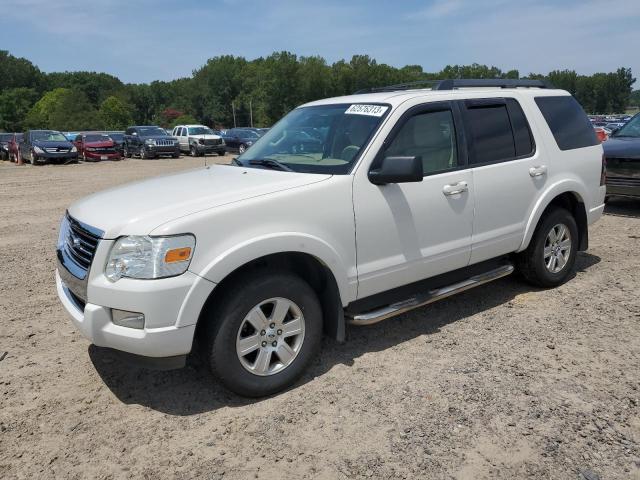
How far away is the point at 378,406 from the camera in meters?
3.25

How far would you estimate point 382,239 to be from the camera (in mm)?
3709

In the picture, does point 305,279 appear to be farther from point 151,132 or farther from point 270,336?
point 151,132

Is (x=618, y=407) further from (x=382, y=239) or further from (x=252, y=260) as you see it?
(x=252, y=260)

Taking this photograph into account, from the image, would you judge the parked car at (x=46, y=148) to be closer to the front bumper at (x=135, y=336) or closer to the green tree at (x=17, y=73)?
the front bumper at (x=135, y=336)

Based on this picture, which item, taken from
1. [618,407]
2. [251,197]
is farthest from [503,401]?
[251,197]

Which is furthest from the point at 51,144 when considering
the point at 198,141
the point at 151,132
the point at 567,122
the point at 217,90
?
the point at 217,90

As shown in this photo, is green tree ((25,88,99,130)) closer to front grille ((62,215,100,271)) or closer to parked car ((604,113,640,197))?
parked car ((604,113,640,197))

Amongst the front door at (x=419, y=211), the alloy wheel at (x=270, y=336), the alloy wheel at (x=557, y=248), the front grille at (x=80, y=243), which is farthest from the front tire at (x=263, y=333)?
the alloy wheel at (x=557, y=248)

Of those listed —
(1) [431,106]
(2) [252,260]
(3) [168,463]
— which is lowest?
(3) [168,463]

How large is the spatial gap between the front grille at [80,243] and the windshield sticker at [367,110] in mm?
2089

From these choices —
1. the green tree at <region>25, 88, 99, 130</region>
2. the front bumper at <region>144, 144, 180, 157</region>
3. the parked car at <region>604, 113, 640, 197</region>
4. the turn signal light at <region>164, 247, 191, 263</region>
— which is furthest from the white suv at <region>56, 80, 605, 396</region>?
the green tree at <region>25, 88, 99, 130</region>

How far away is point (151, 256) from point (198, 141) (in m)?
27.2

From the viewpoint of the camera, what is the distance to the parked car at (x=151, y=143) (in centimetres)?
2714

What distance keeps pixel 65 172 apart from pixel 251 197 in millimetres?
19819
